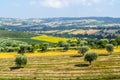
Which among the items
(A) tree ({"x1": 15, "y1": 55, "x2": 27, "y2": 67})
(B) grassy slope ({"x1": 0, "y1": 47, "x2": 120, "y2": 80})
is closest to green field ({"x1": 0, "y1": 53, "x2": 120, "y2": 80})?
(B) grassy slope ({"x1": 0, "y1": 47, "x2": 120, "y2": 80})

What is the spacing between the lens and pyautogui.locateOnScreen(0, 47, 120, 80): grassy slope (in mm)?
106000

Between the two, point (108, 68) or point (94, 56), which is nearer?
point (108, 68)

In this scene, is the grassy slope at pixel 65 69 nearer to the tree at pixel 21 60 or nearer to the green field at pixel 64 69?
the green field at pixel 64 69

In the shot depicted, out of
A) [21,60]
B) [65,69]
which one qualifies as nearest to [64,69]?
[65,69]

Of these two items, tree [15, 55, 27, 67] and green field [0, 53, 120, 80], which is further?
tree [15, 55, 27, 67]

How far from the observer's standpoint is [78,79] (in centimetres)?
10062

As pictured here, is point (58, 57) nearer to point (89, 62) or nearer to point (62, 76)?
point (89, 62)

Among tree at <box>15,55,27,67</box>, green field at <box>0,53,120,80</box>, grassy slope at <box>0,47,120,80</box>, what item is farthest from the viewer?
tree at <box>15,55,27,67</box>

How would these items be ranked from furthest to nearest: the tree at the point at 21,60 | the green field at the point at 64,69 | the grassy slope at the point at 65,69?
the tree at the point at 21,60 → the grassy slope at the point at 65,69 → the green field at the point at 64,69

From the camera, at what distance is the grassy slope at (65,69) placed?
106000mm

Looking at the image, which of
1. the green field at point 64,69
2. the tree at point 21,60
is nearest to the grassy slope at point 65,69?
the green field at point 64,69

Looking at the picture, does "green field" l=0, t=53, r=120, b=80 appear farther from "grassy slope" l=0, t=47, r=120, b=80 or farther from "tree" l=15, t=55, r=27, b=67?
"tree" l=15, t=55, r=27, b=67

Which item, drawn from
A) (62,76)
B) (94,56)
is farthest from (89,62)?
(62,76)

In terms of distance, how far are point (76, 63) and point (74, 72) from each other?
17.6 meters
